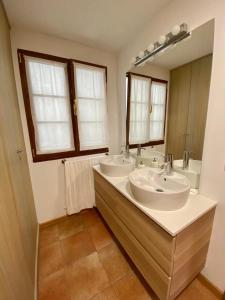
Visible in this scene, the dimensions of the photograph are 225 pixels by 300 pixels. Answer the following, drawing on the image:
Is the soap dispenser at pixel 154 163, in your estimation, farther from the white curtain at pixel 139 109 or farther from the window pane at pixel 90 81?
the window pane at pixel 90 81

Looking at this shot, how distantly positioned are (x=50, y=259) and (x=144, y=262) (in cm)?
96

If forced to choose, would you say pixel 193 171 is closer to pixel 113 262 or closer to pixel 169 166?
pixel 169 166

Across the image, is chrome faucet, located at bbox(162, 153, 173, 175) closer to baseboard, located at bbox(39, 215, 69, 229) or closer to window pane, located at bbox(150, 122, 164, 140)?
window pane, located at bbox(150, 122, 164, 140)

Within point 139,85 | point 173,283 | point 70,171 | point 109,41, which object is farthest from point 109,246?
point 109,41

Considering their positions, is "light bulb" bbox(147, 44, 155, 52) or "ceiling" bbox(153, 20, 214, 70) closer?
"ceiling" bbox(153, 20, 214, 70)

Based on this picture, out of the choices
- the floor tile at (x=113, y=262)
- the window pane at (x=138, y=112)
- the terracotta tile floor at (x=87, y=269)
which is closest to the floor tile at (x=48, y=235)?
the terracotta tile floor at (x=87, y=269)

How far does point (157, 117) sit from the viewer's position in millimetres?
1513

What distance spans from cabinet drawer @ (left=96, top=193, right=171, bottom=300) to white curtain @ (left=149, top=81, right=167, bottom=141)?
38.7 inches

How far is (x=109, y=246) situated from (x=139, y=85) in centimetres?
184

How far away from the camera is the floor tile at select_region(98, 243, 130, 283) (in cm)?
122

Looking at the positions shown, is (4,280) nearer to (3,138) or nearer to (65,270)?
(3,138)

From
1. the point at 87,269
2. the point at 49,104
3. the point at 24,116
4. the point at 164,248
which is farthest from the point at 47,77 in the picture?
the point at 87,269

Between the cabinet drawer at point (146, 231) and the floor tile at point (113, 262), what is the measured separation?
0.43 metres

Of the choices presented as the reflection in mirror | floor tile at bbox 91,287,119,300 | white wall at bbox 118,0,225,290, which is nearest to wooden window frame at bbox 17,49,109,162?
the reflection in mirror
